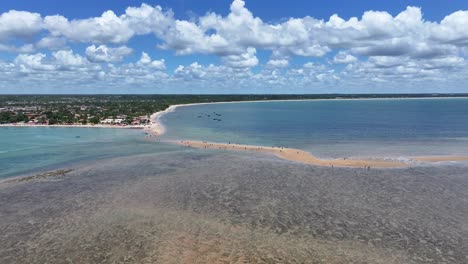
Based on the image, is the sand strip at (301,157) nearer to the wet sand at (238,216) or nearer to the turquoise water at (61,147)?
the wet sand at (238,216)

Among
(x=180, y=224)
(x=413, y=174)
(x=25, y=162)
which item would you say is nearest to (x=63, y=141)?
(x=25, y=162)

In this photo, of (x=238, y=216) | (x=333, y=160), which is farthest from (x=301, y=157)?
(x=238, y=216)

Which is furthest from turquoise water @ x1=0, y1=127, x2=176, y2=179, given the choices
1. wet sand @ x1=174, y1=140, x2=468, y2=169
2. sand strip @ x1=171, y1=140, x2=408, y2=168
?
wet sand @ x1=174, y1=140, x2=468, y2=169

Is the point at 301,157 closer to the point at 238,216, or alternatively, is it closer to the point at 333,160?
the point at 333,160

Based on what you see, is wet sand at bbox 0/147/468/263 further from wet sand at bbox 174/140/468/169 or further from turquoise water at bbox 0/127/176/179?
turquoise water at bbox 0/127/176/179

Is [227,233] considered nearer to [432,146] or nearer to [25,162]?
[25,162]

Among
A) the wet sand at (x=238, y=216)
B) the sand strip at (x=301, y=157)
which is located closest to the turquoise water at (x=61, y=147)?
the sand strip at (x=301, y=157)
